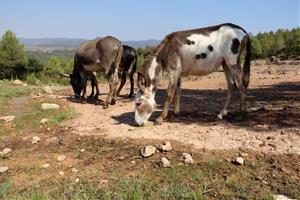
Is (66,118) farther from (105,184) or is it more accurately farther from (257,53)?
(257,53)

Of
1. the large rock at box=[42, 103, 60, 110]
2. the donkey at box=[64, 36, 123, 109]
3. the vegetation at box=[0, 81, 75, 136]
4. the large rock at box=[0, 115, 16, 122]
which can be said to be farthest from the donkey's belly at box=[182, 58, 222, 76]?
the large rock at box=[0, 115, 16, 122]

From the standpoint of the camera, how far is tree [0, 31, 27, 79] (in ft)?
145

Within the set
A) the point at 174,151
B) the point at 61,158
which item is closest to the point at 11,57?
the point at 61,158

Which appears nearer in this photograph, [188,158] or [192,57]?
[188,158]

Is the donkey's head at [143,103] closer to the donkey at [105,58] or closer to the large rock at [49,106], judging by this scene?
the donkey at [105,58]

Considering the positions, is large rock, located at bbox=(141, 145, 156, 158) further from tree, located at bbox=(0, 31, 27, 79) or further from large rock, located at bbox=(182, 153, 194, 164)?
tree, located at bbox=(0, 31, 27, 79)

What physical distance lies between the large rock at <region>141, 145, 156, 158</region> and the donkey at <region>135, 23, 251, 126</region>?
1.72 metres

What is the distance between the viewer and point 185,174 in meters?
5.90

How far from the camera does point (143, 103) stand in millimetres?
8500

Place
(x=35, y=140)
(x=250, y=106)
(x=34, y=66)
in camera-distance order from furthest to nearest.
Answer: (x=34, y=66), (x=250, y=106), (x=35, y=140)

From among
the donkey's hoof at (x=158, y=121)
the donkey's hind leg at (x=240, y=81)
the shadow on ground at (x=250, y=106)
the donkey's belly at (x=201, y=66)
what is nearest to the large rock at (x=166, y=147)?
the donkey's hoof at (x=158, y=121)

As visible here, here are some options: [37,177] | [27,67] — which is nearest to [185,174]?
[37,177]

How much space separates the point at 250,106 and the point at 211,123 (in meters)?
2.07

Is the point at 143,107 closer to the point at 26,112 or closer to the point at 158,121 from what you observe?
the point at 158,121
